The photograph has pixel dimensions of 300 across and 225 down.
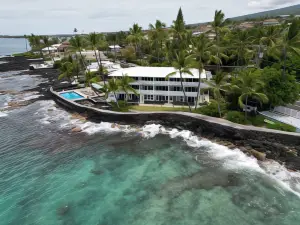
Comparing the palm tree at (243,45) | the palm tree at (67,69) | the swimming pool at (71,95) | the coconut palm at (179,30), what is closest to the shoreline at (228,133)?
the swimming pool at (71,95)

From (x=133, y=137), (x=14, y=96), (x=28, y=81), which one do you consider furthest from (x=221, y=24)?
(x=28, y=81)

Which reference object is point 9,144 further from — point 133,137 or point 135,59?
point 135,59

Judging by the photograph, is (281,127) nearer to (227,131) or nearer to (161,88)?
(227,131)

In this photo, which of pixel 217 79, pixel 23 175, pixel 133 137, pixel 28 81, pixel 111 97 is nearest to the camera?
pixel 23 175

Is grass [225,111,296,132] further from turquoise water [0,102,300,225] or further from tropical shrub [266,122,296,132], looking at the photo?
turquoise water [0,102,300,225]

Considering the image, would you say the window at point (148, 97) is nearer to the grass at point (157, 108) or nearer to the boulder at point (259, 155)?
the grass at point (157, 108)

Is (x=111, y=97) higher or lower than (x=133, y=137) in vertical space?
higher

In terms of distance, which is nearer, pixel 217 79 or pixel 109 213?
pixel 109 213
